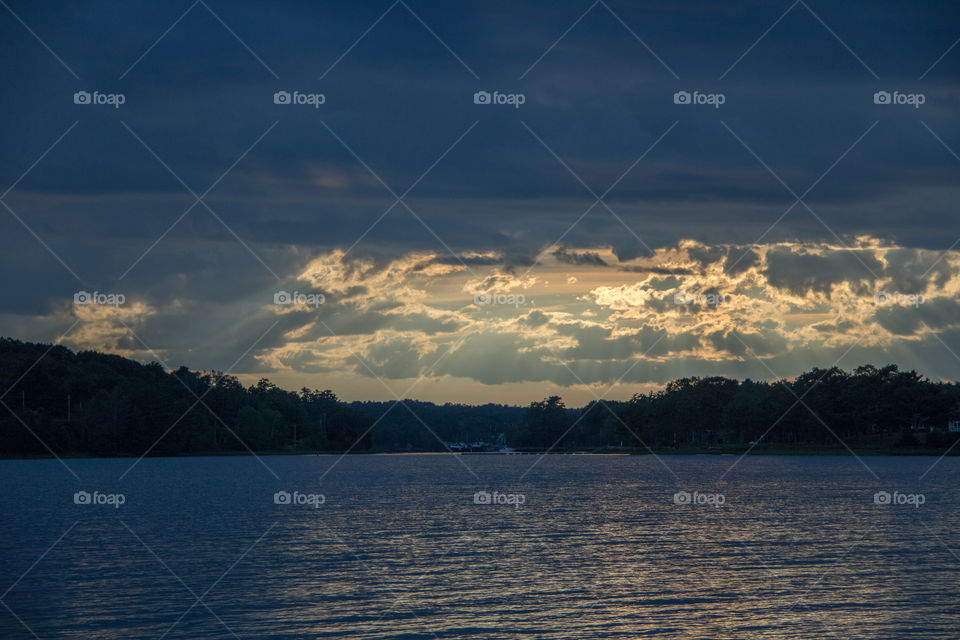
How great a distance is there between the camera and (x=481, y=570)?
49.3m

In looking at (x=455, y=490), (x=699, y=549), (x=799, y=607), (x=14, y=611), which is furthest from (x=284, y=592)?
(x=455, y=490)

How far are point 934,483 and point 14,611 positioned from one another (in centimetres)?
12688

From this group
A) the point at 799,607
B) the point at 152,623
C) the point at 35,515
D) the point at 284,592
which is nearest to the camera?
the point at 152,623

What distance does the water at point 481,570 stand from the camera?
37.0 metres

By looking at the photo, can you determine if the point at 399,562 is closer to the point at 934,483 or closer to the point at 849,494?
the point at 849,494

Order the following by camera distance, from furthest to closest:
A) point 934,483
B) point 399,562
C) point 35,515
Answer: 1. point 934,483
2. point 35,515
3. point 399,562

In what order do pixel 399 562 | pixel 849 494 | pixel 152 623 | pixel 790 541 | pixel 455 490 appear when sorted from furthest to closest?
pixel 455 490 < pixel 849 494 < pixel 790 541 < pixel 399 562 < pixel 152 623

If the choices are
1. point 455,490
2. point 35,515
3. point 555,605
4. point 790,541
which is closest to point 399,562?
point 555,605

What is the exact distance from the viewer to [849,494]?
11056 cm

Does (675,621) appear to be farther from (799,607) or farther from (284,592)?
(284,592)

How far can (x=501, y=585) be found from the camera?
148 ft

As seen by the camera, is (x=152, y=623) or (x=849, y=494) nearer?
(x=152, y=623)

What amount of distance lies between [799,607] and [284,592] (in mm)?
22210

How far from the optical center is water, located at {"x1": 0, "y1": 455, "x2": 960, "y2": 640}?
1458 inches
